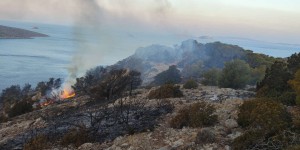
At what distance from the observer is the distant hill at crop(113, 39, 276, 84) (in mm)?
49322

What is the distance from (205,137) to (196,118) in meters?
1.54

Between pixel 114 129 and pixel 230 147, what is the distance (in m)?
4.51

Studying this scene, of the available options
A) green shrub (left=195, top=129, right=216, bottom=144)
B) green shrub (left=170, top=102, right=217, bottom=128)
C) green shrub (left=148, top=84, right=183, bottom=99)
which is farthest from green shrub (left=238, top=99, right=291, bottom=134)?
green shrub (left=148, top=84, right=183, bottom=99)

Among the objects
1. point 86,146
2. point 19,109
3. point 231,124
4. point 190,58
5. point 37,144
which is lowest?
point 19,109

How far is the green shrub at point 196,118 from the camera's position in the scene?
34.2 feet

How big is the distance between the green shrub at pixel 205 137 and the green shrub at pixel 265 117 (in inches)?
41.5

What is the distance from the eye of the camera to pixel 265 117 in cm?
895

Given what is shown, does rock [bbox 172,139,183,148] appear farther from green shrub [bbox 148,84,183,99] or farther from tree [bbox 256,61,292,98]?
green shrub [bbox 148,84,183,99]

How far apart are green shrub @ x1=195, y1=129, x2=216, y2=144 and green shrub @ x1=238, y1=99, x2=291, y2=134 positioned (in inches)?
41.5

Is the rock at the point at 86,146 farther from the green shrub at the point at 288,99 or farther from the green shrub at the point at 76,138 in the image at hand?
the green shrub at the point at 288,99

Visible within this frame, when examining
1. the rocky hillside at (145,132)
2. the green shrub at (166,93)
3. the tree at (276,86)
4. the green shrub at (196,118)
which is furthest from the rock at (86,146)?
the tree at (276,86)

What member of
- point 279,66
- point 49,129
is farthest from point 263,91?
point 49,129

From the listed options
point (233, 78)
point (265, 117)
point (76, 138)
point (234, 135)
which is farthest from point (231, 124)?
point (233, 78)

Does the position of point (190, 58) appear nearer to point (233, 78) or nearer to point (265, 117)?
point (233, 78)
